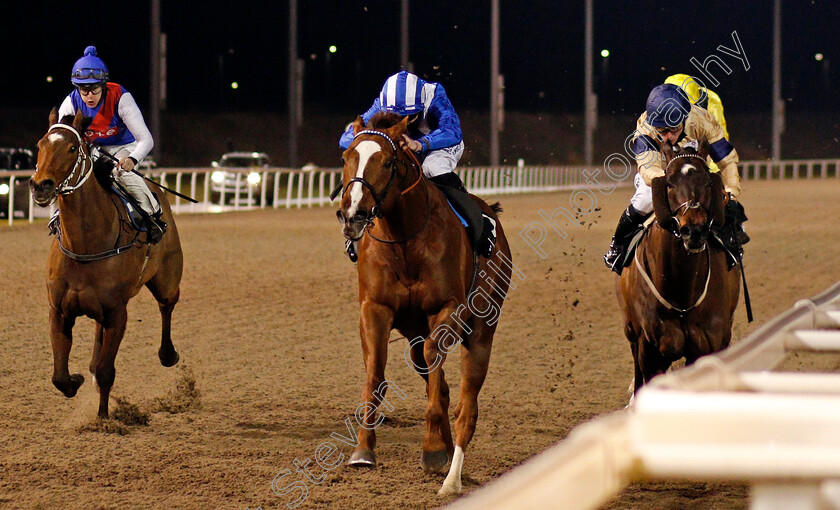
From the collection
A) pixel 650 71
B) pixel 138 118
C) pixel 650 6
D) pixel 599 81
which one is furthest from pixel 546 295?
pixel 599 81

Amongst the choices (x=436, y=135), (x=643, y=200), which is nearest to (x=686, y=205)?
(x=643, y=200)

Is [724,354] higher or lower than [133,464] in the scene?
higher

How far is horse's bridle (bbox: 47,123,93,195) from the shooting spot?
5.88 metres

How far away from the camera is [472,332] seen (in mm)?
5246

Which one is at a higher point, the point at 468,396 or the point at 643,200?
the point at 643,200

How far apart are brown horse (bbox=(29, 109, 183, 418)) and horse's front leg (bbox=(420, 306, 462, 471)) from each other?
2113mm

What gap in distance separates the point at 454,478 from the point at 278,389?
2.48 meters

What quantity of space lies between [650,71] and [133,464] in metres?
59.5

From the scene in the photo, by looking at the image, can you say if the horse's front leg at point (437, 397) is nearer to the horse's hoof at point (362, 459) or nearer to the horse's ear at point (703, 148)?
the horse's hoof at point (362, 459)

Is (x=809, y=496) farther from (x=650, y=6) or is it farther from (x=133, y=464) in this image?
(x=650, y=6)

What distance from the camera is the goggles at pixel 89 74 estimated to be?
632cm

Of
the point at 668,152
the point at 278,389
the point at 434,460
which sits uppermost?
the point at 668,152

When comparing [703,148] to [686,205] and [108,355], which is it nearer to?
[686,205]

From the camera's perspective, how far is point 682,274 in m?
5.46
